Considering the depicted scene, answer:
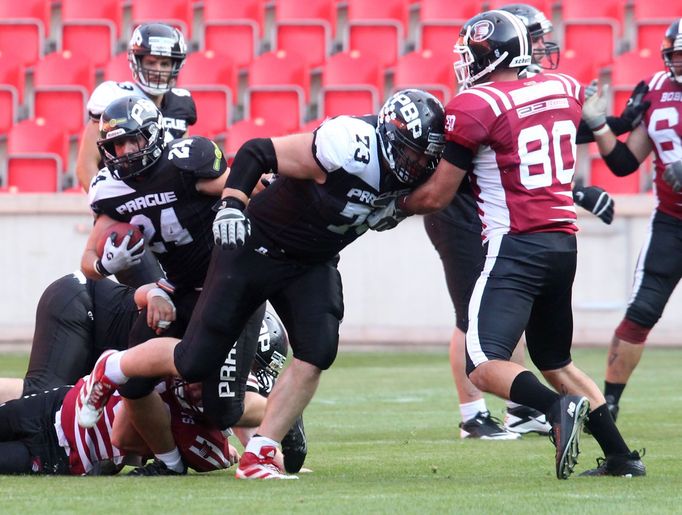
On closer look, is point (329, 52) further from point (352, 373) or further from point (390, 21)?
point (352, 373)

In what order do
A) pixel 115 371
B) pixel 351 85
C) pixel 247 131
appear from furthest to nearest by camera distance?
1. pixel 351 85
2. pixel 247 131
3. pixel 115 371

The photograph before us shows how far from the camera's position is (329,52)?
1328 centimetres

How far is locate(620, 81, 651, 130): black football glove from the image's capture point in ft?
22.7

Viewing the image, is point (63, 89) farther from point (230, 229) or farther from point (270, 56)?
point (230, 229)

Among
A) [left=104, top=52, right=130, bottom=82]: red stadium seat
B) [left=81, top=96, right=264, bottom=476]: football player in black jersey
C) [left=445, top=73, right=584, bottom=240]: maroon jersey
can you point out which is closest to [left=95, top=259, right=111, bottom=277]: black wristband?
[left=81, top=96, right=264, bottom=476]: football player in black jersey

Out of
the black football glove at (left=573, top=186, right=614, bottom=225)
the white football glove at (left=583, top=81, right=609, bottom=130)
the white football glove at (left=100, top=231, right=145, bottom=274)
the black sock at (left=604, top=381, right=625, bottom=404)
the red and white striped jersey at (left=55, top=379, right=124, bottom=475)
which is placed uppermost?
the white football glove at (left=583, top=81, right=609, bottom=130)

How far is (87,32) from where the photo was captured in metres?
13.2

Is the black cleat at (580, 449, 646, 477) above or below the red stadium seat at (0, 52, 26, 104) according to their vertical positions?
below

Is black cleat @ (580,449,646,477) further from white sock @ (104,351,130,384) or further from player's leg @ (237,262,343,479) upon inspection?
white sock @ (104,351,130,384)

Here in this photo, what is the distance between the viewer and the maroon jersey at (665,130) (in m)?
6.84

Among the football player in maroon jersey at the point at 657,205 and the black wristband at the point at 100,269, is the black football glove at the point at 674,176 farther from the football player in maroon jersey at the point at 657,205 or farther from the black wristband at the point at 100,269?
the black wristband at the point at 100,269

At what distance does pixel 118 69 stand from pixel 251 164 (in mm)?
8199

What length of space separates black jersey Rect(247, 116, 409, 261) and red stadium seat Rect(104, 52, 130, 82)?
25.4 feet

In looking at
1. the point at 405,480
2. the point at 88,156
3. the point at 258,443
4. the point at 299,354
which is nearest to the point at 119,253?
the point at 299,354
